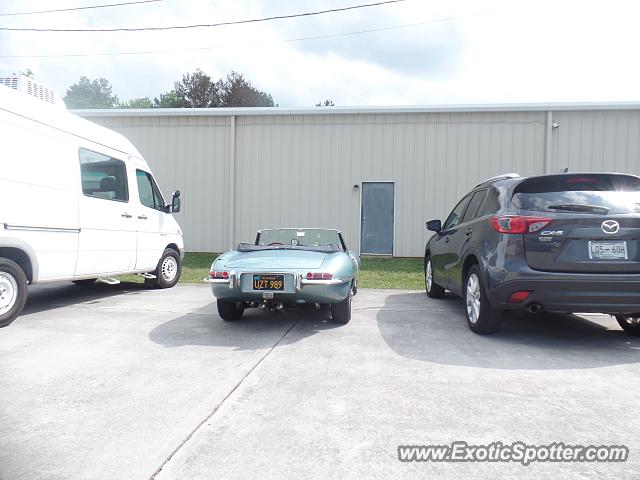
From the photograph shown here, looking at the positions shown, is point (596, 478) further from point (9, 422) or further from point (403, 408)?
point (9, 422)

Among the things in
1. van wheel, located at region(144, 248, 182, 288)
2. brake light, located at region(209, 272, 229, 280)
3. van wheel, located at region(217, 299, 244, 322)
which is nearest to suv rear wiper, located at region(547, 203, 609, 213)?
brake light, located at region(209, 272, 229, 280)

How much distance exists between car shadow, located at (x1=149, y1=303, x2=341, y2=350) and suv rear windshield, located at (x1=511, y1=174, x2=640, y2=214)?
8.10 feet

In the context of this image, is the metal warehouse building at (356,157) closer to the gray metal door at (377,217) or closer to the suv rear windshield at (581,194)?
the gray metal door at (377,217)

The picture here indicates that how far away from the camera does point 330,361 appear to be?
3.48 meters

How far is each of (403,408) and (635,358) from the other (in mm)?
2522

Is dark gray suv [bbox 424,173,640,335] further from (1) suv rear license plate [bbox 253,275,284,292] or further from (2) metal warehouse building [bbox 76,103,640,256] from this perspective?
(2) metal warehouse building [bbox 76,103,640,256]

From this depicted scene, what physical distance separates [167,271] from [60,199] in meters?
2.95

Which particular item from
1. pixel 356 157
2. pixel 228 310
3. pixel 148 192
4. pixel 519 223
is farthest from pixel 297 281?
pixel 356 157

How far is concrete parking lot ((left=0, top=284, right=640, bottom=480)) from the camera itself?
1.95 m

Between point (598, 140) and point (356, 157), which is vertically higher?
point (598, 140)

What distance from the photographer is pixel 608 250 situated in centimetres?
367

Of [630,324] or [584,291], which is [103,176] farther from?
[630,324]

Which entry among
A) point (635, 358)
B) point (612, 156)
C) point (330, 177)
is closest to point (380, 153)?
point (330, 177)

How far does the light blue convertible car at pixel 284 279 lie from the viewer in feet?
13.5
